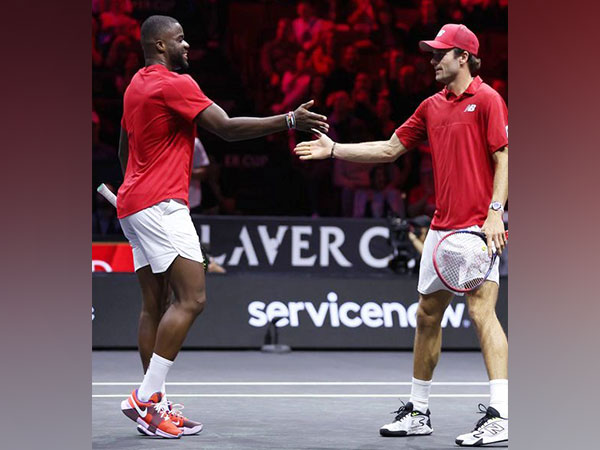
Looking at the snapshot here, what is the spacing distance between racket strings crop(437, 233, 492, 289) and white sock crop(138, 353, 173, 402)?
142 cm

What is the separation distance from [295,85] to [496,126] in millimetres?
6695

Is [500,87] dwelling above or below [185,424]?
above

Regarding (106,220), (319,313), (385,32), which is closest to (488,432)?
(319,313)

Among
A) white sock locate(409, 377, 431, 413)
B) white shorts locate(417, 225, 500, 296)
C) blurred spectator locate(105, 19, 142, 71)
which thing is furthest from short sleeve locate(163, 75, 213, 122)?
blurred spectator locate(105, 19, 142, 71)

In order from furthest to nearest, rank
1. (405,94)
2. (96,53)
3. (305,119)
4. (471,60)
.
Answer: (405,94) < (96,53) < (471,60) < (305,119)

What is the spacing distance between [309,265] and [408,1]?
4.63 meters

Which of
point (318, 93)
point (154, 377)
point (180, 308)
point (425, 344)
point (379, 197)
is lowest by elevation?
point (154, 377)

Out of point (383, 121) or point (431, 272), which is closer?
point (431, 272)

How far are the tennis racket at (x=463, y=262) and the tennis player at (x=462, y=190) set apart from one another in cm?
9

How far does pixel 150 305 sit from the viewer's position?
18.5ft

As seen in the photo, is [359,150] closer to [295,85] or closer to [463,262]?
[463,262]
